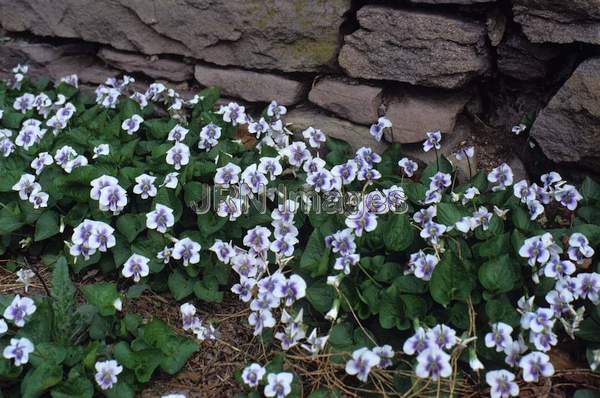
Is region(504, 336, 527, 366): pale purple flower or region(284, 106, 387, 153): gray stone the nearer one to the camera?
region(504, 336, 527, 366): pale purple flower

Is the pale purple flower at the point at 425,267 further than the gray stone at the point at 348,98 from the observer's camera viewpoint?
No

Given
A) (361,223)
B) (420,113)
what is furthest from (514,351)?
(420,113)

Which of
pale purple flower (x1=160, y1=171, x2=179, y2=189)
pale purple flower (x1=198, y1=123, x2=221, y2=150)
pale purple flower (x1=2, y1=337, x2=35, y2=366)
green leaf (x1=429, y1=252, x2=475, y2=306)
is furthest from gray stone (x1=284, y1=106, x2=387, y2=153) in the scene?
pale purple flower (x1=2, y1=337, x2=35, y2=366)

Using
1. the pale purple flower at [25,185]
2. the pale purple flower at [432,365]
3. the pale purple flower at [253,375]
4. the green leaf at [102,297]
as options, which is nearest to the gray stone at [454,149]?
the pale purple flower at [432,365]

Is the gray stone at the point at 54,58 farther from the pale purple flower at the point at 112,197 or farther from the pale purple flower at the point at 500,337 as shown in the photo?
the pale purple flower at the point at 500,337

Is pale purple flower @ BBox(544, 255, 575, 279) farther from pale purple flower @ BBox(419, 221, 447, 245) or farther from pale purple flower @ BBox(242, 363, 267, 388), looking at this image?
pale purple flower @ BBox(242, 363, 267, 388)

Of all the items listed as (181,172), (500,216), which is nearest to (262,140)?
(181,172)
